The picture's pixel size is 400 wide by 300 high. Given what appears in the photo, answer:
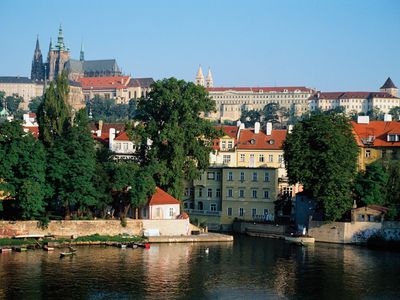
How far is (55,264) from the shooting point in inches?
2157

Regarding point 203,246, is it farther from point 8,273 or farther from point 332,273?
point 8,273

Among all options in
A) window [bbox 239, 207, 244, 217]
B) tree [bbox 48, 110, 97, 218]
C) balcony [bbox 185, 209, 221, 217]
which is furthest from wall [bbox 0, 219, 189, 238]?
window [bbox 239, 207, 244, 217]

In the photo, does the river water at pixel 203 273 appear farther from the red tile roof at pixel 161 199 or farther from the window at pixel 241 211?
the window at pixel 241 211

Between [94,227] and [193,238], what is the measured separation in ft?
27.2

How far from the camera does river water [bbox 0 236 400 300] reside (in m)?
47.3

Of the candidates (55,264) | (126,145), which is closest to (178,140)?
(126,145)

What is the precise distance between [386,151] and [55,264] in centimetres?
3791

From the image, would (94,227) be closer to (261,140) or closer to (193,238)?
(193,238)

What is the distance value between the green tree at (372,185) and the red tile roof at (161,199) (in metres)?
15.6

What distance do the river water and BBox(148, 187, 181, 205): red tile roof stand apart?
5529 millimetres

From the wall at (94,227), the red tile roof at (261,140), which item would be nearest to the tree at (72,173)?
the wall at (94,227)

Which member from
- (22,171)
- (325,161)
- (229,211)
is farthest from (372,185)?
(22,171)

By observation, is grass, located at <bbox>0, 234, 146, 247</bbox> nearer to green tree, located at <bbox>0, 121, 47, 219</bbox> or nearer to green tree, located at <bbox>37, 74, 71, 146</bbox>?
green tree, located at <bbox>0, 121, 47, 219</bbox>

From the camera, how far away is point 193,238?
68.9m
